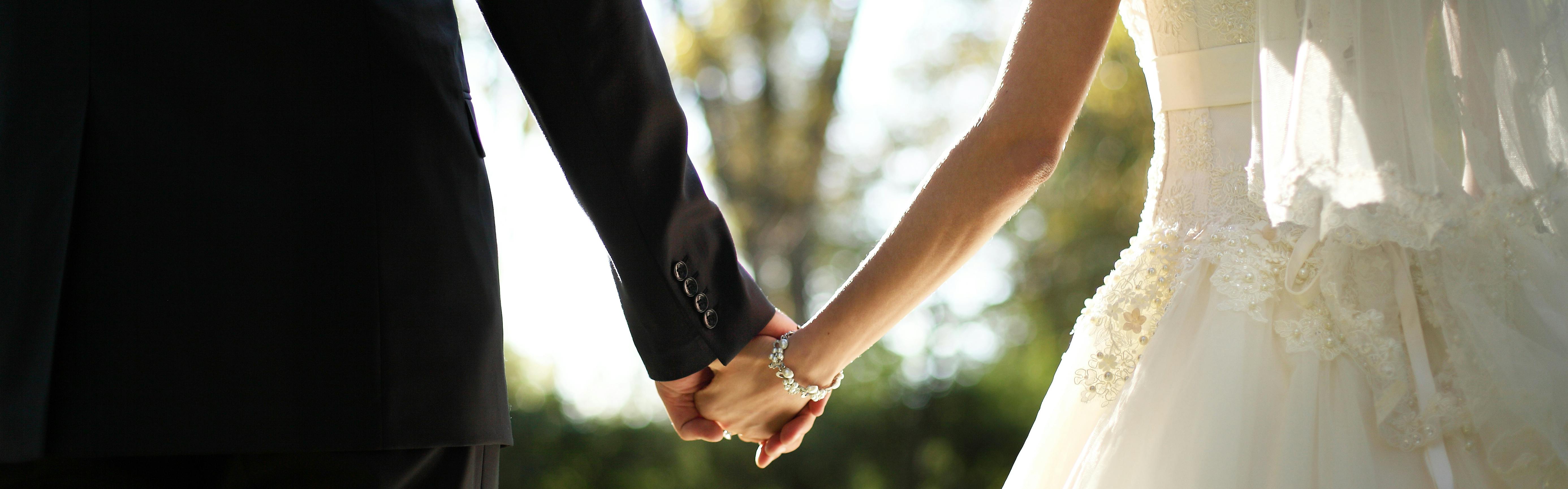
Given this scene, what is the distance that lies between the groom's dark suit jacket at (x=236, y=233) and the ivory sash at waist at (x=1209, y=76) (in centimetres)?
104

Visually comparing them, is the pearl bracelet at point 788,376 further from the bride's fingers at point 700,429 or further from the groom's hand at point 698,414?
the bride's fingers at point 700,429

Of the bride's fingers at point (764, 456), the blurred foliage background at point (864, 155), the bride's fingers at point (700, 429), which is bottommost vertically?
the blurred foliage background at point (864, 155)

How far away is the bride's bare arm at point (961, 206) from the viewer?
1.58 meters

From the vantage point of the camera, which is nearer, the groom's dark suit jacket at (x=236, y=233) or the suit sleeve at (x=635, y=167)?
the groom's dark suit jacket at (x=236, y=233)

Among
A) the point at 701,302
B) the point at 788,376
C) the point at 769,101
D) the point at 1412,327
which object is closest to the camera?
the point at 1412,327

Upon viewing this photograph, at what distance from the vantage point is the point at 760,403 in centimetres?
212

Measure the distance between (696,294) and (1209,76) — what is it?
883 mm

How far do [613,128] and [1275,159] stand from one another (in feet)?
3.18

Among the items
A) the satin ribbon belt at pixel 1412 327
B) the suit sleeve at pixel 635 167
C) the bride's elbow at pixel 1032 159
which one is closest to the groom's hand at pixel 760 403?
the suit sleeve at pixel 635 167

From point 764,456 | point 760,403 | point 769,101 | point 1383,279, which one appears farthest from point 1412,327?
point 769,101

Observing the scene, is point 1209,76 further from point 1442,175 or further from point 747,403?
point 747,403

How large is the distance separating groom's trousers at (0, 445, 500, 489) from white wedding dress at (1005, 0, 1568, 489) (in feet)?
2.97

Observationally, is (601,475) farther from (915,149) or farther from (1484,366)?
(915,149)

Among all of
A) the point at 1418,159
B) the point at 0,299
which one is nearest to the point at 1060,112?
the point at 1418,159
